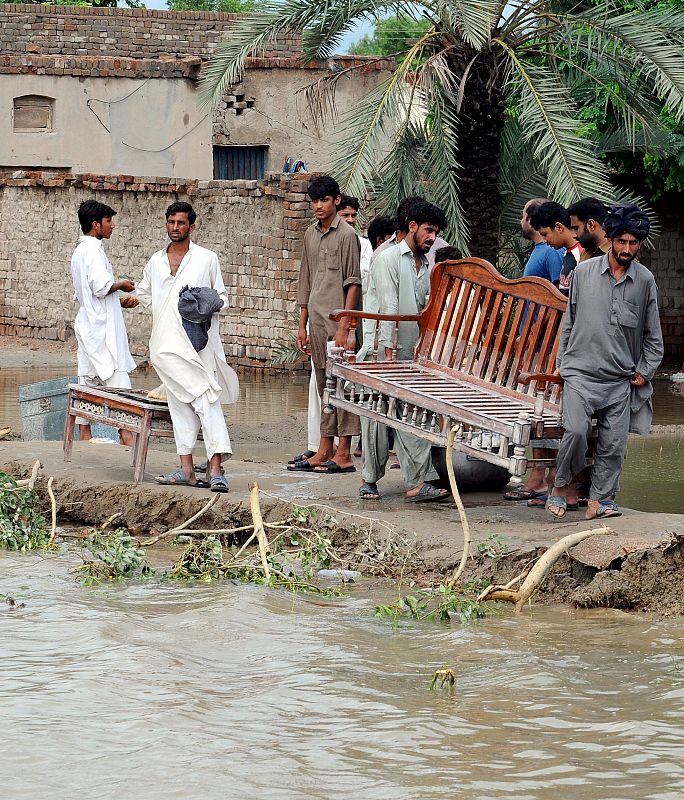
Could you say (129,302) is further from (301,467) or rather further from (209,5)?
(209,5)

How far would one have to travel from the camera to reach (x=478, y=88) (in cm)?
1290

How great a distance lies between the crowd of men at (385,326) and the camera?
6816 millimetres

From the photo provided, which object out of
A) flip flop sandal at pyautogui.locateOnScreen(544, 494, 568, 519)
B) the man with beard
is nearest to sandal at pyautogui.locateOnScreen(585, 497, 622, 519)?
flip flop sandal at pyautogui.locateOnScreen(544, 494, 568, 519)

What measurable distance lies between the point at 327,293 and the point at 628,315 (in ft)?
8.60

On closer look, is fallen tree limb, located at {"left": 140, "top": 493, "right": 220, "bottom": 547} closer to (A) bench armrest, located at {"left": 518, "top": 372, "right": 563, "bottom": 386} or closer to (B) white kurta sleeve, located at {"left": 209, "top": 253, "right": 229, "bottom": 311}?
(B) white kurta sleeve, located at {"left": 209, "top": 253, "right": 229, "bottom": 311}

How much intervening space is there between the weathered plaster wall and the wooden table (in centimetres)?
1450

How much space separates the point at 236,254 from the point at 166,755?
1187 centimetres

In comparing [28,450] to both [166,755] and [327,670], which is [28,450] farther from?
[166,755]

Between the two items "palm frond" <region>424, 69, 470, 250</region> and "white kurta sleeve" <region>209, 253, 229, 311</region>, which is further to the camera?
"palm frond" <region>424, 69, 470, 250</region>

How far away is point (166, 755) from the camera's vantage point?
453 centimetres

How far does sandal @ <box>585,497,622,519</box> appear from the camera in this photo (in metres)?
6.95

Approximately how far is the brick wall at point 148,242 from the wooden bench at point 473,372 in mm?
7192

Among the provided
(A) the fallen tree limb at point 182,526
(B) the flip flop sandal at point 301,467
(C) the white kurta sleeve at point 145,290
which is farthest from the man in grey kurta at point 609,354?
(C) the white kurta sleeve at point 145,290

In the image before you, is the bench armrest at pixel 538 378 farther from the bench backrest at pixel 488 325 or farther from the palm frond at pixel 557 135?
the palm frond at pixel 557 135
